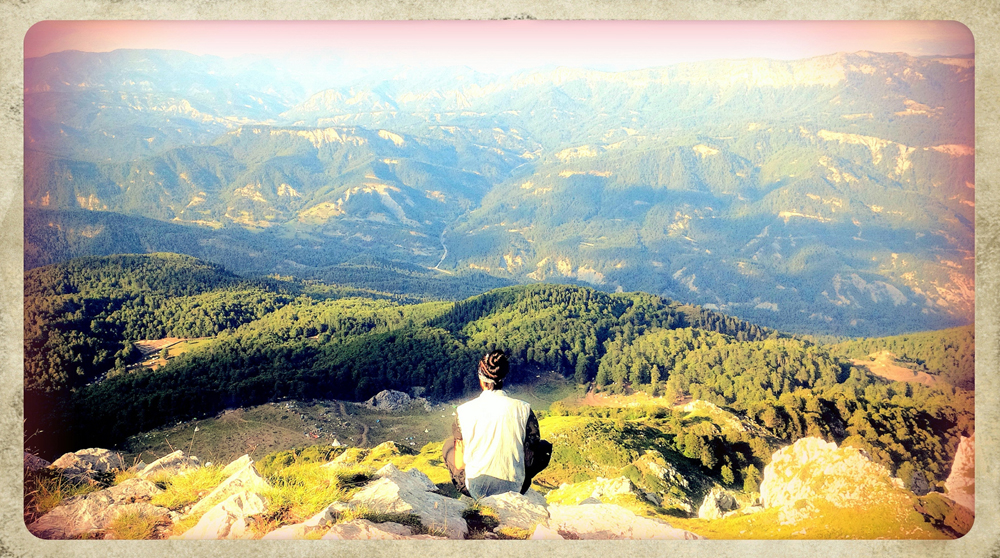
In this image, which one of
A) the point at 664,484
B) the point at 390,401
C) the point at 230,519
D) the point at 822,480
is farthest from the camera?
the point at 390,401

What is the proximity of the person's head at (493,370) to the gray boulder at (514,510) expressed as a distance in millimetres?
1329

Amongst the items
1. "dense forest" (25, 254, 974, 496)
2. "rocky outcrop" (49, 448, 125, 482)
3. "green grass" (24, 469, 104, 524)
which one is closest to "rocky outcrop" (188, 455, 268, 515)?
"green grass" (24, 469, 104, 524)

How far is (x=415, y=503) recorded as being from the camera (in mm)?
6754

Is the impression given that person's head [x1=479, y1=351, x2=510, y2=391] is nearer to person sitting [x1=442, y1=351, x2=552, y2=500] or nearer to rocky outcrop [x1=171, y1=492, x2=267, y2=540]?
person sitting [x1=442, y1=351, x2=552, y2=500]

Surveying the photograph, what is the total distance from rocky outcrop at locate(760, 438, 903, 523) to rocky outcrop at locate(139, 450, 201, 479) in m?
6.31

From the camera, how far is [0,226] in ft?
28.8

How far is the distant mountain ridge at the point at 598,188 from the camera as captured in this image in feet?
244

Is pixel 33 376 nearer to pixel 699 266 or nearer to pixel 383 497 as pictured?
pixel 383 497

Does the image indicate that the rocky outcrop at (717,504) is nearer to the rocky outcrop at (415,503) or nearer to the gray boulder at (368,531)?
the rocky outcrop at (415,503)

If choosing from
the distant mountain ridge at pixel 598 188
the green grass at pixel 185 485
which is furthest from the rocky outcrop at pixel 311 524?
the distant mountain ridge at pixel 598 188

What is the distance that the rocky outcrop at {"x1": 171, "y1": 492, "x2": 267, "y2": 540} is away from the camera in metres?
6.67

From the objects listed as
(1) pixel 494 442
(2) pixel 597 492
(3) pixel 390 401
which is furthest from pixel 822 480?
(3) pixel 390 401

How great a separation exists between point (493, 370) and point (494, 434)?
596mm

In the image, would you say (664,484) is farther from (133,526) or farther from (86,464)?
(86,464)
